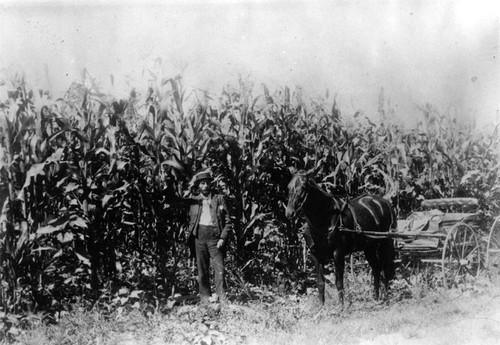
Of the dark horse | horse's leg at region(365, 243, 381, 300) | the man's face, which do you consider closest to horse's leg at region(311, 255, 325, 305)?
the dark horse

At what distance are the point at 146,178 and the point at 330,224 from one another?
9.67ft

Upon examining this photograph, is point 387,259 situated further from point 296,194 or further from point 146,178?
point 146,178

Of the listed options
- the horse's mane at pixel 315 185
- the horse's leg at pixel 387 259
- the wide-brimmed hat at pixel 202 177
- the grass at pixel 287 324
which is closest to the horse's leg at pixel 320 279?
the grass at pixel 287 324

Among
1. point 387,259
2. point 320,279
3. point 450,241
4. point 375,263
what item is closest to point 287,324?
point 320,279

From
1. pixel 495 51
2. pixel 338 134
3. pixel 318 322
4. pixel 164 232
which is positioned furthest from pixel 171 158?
pixel 495 51

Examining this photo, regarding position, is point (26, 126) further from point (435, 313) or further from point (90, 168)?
point (435, 313)

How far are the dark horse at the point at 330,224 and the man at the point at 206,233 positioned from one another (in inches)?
47.0

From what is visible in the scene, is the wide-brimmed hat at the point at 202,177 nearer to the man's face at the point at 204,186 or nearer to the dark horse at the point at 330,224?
the man's face at the point at 204,186

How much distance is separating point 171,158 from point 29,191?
2.12 metres

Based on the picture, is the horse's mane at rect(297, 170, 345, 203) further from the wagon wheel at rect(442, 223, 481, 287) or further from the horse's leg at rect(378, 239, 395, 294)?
the wagon wheel at rect(442, 223, 481, 287)

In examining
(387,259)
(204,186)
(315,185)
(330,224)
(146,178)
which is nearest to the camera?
(315,185)

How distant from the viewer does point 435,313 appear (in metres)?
6.91

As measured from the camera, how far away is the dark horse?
698cm

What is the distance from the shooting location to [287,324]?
20.6 feet
